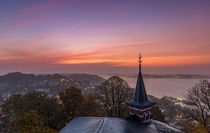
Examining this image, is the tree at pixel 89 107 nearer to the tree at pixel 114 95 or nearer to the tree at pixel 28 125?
the tree at pixel 114 95

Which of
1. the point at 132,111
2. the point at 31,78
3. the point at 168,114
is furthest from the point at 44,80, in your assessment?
the point at 132,111

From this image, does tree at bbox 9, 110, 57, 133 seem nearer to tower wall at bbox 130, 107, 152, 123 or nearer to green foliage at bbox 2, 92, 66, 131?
green foliage at bbox 2, 92, 66, 131

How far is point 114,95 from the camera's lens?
21.3 metres

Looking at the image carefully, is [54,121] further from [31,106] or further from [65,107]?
[31,106]

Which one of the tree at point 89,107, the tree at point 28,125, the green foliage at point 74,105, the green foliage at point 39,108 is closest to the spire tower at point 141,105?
the tree at point 89,107

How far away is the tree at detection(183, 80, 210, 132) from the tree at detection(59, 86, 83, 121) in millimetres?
16678

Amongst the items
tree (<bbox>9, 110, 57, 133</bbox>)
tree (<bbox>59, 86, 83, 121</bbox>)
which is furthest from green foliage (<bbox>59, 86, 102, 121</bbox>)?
tree (<bbox>9, 110, 57, 133</bbox>)

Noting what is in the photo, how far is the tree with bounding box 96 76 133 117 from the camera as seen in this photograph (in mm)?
20969

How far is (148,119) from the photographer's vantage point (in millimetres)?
14414

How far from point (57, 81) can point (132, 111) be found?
564ft

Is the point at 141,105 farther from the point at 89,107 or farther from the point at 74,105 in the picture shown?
the point at 74,105

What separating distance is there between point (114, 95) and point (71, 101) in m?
7.46

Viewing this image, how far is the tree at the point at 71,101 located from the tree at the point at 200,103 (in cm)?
1668

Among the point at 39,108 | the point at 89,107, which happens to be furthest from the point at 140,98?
the point at 39,108
